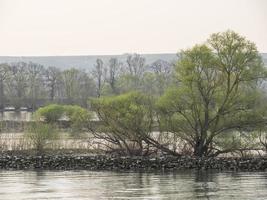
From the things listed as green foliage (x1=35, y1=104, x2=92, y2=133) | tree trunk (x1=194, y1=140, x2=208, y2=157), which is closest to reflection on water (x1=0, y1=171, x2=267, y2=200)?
tree trunk (x1=194, y1=140, x2=208, y2=157)

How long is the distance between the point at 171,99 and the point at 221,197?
22.5 meters

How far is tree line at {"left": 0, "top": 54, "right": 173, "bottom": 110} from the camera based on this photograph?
131 metres

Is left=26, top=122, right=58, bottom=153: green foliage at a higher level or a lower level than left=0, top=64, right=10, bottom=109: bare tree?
lower

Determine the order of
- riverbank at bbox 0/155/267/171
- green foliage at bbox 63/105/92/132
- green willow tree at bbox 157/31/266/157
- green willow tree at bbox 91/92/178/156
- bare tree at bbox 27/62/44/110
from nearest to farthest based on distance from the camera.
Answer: riverbank at bbox 0/155/267/171 → green willow tree at bbox 157/31/266/157 → green willow tree at bbox 91/92/178/156 → green foliage at bbox 63/105/92/132 → bare tree at bbox 27/62/44/110

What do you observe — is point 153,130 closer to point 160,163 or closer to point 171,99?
point 171,99

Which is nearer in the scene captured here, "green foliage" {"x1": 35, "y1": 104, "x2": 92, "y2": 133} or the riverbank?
the riverbank

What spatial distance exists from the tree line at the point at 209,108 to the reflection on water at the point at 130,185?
8696mm

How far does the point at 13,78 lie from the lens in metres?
148

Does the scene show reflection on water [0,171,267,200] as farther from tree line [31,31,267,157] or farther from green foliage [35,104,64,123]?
green foliage [35,104,64,123]

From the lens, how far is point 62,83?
149625 millimetres

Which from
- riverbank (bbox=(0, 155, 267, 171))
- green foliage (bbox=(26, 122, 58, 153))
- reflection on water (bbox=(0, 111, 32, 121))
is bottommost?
riverbank (bbox=(0, 155, 267, 171))

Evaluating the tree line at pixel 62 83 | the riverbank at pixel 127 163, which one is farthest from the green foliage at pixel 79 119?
the tree line at pixel 62 83

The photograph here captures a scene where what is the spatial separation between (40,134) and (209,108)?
13.8 meters

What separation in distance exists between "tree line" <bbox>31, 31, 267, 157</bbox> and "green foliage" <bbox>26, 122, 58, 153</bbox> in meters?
5.83
